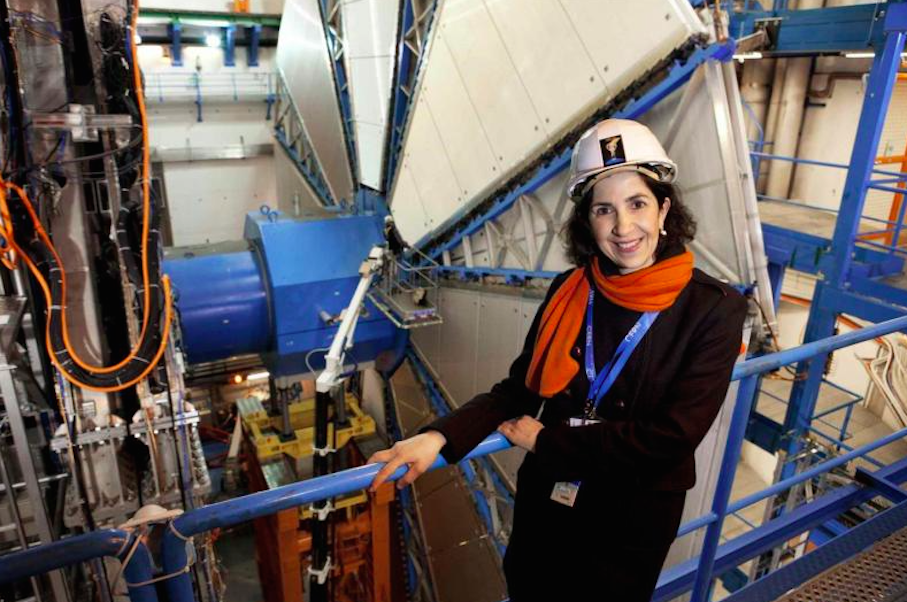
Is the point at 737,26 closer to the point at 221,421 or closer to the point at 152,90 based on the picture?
the point at 152,90

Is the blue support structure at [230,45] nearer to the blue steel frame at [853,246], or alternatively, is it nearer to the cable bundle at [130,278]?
the cable bundle at [130,278]

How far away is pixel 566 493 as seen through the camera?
1682mm

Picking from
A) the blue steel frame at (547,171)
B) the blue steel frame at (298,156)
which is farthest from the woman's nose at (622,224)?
the blue steel frame at (298,156)

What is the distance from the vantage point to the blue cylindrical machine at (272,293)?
540 centimetres

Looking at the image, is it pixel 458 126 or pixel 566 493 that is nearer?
pixel 566 493

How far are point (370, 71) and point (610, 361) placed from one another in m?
5.41

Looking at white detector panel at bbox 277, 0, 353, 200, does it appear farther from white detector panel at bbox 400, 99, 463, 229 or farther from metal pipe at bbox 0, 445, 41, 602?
metal pipe at bbox 0, 445, 41, 602

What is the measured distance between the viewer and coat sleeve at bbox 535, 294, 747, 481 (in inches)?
58.2

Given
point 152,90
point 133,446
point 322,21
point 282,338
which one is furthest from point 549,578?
point 152,90

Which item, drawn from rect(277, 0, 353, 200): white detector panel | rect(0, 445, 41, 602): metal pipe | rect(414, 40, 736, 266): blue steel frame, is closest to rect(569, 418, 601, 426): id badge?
rect(414, 40, 736, 266): blue steel frame

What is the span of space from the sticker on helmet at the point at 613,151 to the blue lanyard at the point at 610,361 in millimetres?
346

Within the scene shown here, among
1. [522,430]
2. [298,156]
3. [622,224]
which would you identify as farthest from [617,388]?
[298,156]

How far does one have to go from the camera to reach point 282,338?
218 inches

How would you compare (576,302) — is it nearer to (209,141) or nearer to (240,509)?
(240,509)
